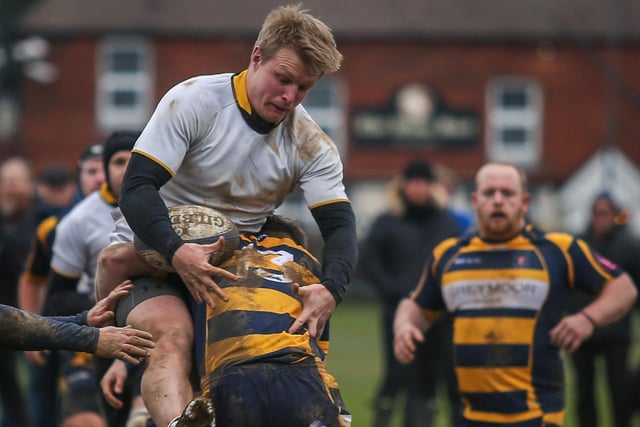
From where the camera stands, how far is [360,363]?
1841cm

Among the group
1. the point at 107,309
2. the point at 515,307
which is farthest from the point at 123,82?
the point at 107,309

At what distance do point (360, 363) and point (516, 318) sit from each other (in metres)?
10.7

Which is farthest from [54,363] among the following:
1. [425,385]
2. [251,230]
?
[251,230]

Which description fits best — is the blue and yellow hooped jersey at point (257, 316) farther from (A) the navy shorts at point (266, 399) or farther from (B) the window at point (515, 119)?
(B) the window at point (515, 119)

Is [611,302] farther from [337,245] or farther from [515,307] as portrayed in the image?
[337,245]

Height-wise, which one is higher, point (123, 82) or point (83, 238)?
point (123, 82)

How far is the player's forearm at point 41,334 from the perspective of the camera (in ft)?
18.5

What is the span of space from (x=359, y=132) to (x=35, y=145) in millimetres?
9810

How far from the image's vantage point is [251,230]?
6.27 meters

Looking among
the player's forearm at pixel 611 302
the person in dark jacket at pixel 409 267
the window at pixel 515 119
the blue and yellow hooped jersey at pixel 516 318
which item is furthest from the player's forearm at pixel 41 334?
the window at pixel 515 119

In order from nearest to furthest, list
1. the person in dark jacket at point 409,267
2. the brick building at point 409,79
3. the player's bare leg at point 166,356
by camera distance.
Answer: the player's bare leg at point 166,356 < the person in dark jacket at point 409,267 < the brick building at point 409,79

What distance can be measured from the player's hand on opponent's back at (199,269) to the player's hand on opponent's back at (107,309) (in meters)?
0.41

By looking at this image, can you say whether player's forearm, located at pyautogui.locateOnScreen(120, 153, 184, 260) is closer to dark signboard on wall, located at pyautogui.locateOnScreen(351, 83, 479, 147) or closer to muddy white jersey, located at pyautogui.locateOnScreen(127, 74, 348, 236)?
muddy white jersey, located at pyautogui.locateOnScreen(127, 74, 348, 236)

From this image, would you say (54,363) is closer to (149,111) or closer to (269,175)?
(269,175)
